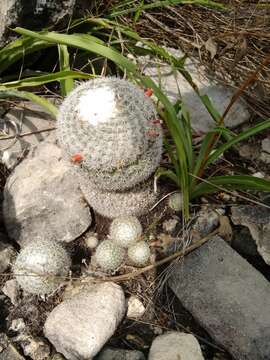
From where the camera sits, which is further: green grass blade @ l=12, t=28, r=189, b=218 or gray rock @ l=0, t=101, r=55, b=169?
gray rock @ l=0, t=101, r=55, b=169

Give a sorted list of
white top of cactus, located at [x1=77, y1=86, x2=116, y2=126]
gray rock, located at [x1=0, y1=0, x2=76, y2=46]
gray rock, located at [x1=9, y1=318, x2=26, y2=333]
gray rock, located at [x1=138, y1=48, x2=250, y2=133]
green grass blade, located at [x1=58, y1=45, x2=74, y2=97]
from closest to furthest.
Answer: white top of cactus, located at [x1=77, y1=86, x2=116, y2=126] < gray rock, located at [x1=9, y1=318, x2=26, y2=333] < green grass blade, located at [x1=58, y1=45, x2=74, y2=97] < gray rock, located at [x1=0, y1=0, x2=76, y2=46] < gray rock, located at [x1=138, y1=48, x2=250, y2=133]

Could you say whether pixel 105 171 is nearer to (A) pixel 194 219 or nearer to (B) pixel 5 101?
(A) pixel 194 219

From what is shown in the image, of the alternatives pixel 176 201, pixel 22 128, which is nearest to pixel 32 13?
pixel 22 128

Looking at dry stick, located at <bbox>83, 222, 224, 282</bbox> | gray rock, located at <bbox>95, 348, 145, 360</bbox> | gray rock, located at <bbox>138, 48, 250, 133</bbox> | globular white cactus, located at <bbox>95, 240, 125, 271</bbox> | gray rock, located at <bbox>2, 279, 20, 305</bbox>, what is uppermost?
gray rock, located at <bbox>138, 48, 250, 133</bbox>

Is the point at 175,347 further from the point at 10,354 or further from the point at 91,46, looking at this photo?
the point at 91,46

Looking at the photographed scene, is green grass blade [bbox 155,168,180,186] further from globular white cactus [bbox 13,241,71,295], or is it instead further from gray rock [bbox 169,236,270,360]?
globular white cactus [bbox 13,241,71,295]

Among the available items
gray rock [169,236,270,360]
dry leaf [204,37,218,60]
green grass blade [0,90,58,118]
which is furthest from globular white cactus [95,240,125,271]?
dry leaf [204,37,218,60]

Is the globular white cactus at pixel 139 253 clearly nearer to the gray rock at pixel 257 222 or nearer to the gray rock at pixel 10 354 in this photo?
the gray rock at pixel 257 222

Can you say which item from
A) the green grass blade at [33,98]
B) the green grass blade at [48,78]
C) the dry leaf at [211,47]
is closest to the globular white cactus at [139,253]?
the green grass blade at [33,98]

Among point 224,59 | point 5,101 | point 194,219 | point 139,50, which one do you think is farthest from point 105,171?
point 224,59
